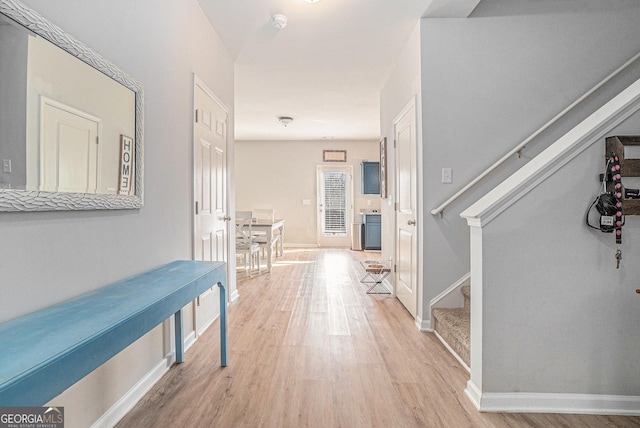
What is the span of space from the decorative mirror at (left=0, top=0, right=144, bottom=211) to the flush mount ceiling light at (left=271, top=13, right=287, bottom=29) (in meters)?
1.54

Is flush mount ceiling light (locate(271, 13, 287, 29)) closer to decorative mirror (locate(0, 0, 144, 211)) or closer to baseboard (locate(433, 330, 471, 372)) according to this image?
decorative mirror (locate(0, 0, 144, 211))

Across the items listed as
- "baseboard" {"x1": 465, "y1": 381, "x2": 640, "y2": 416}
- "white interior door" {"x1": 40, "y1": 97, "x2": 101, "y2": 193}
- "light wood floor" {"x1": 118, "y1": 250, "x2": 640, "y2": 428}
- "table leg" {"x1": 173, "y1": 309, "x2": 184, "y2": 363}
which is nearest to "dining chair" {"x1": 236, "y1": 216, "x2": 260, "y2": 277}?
"light wood floor" {"x1": 118, "y1": 250, "x2": 640, "y2": 428}

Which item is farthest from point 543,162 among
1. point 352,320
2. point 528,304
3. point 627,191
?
point 352,320

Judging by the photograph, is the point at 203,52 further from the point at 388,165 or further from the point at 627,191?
the point at 627,191

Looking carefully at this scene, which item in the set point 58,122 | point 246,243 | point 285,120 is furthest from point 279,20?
point 285,120

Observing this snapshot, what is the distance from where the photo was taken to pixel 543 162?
1757mm

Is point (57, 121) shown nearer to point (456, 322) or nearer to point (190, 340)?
point (190, 340)

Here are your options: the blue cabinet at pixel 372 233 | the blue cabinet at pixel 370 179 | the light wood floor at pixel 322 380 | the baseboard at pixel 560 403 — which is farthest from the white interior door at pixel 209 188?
the blue cabinet at pixel 370 179

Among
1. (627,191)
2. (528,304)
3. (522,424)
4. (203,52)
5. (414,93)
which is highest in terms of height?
(203,52)

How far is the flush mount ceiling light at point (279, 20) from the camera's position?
2.87 m

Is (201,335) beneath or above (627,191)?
beneath

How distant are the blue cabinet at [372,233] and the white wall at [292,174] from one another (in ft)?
2.41

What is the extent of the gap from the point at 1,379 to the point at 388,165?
4062mm

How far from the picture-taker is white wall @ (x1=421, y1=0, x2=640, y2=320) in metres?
2.82
